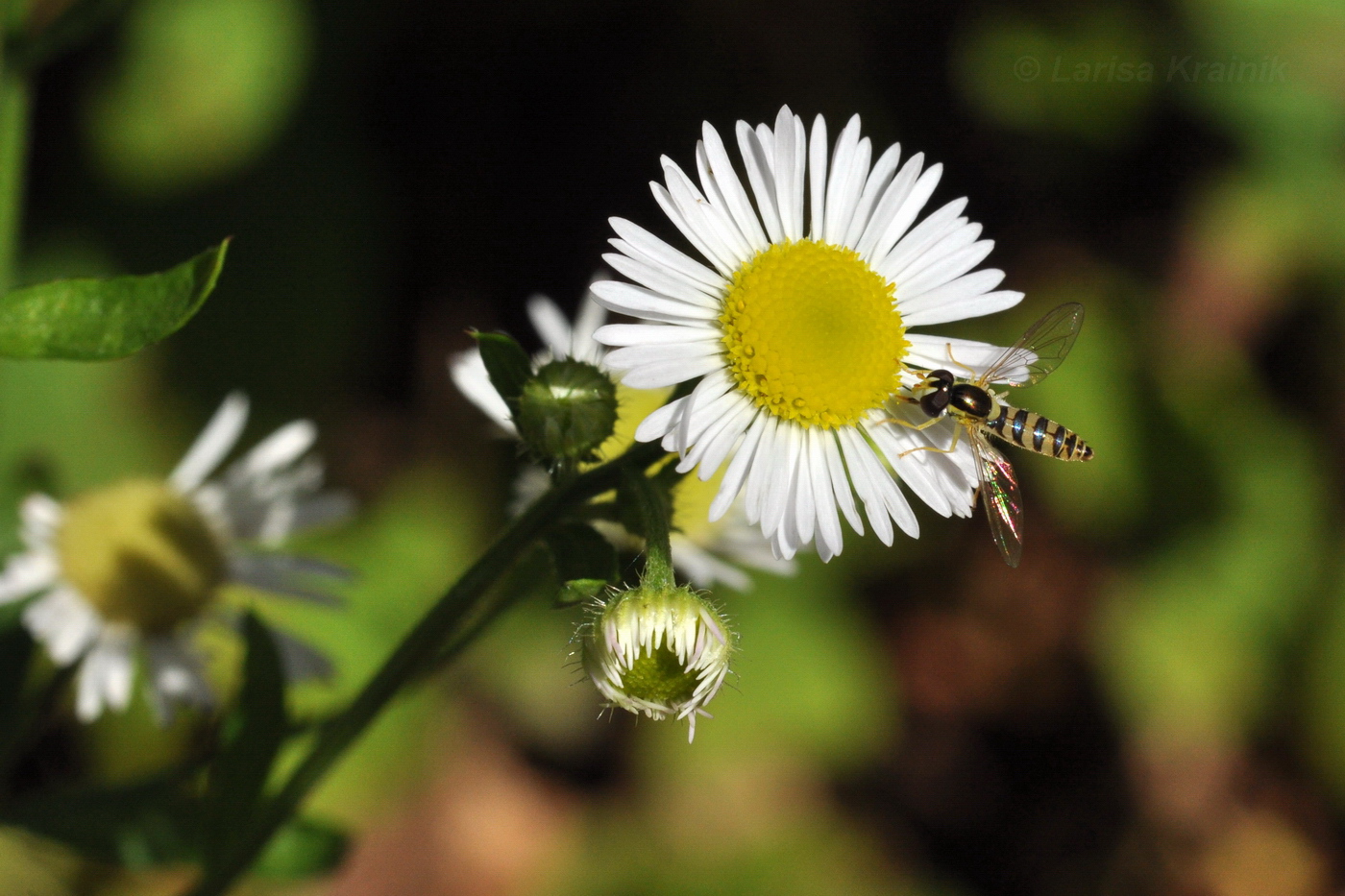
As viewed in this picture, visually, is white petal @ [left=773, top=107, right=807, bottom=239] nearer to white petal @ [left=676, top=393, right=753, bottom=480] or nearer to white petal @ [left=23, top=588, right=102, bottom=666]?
white petal @ [left=676, top=393, right=753, bottom=480]

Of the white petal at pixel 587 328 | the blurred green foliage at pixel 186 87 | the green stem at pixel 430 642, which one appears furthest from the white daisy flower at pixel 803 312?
the blurred green foliage at pixel 186 87

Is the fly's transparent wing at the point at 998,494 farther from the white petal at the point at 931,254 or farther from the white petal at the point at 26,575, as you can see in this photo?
the white petal at the point at 26,575

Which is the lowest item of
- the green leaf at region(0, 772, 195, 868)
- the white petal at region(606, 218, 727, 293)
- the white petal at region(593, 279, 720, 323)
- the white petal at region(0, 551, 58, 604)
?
the green leaf at region(0, 772, 195, 868)

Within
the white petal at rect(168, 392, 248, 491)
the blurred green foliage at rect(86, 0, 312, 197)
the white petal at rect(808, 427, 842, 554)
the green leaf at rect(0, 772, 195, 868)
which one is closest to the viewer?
the white petal at rect(808, 427, 842, 554)

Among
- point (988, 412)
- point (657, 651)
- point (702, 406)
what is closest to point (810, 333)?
point (702, 406)

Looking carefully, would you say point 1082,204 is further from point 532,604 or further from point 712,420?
point 712,420

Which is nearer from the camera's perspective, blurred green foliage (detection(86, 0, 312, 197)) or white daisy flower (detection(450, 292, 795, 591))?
white daisy flower (detection(450, 292, 795, 591))

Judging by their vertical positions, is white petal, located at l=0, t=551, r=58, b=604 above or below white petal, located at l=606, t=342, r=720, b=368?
below

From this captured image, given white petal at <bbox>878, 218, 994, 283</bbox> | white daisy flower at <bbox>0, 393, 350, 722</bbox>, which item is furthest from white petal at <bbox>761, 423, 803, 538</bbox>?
white daisy flower at <bbox>0, 393, 350, 722</bbox>
